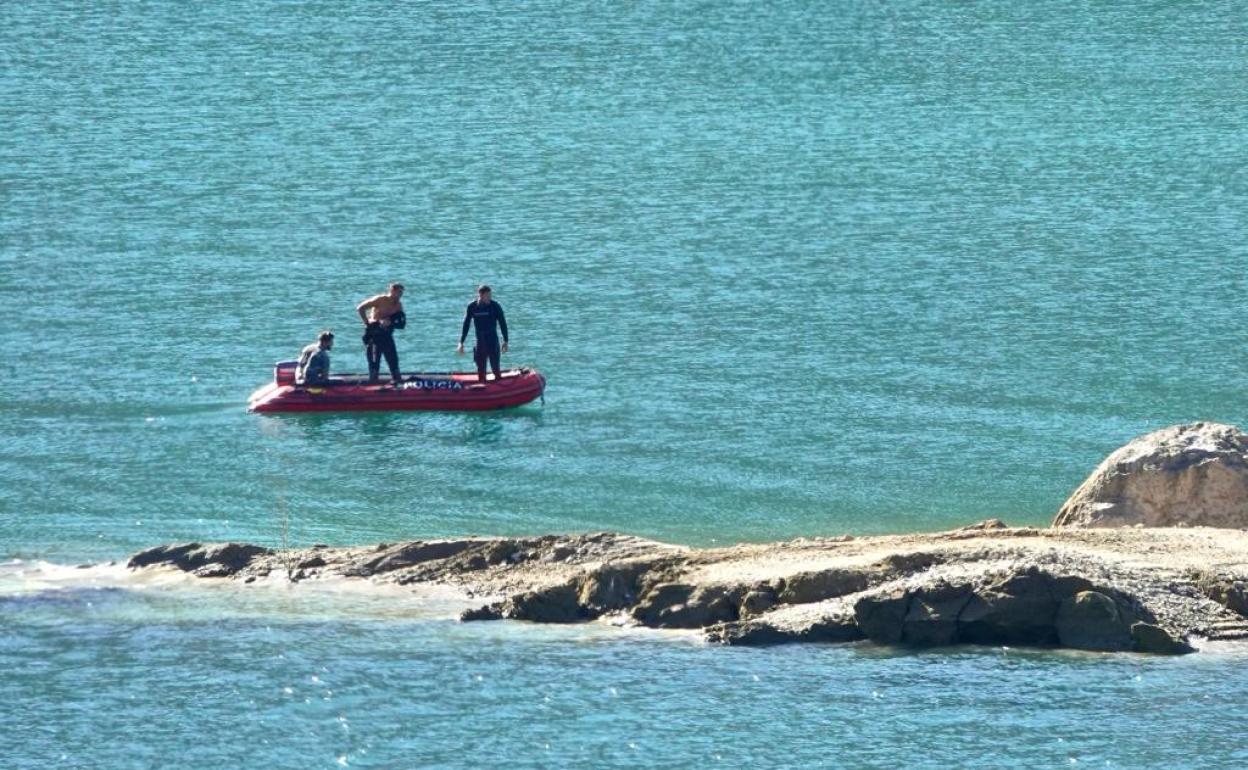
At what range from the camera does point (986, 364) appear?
36.8 meters

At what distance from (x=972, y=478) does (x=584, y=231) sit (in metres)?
16.4

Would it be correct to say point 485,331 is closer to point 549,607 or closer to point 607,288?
point 607,288

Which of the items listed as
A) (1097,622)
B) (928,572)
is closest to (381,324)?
(928,572)

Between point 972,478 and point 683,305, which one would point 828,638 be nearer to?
point 972,478

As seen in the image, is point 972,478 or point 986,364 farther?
point 986,364

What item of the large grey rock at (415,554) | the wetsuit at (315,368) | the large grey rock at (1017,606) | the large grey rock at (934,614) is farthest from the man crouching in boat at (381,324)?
the large grey rock at (1017,606)

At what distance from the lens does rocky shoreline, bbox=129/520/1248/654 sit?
2303cm

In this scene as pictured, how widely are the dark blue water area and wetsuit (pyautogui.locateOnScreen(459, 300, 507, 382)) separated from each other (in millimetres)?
11154

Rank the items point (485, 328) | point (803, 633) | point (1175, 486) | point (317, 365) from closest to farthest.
A: point (803, 633) → point (1175, 486) → point (317, 365) → point (485, 328)

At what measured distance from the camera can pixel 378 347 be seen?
35.6 m

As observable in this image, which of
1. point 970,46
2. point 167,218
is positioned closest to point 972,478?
point 167,218

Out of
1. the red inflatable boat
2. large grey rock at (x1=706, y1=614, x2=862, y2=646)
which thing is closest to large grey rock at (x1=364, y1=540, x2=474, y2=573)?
large grey rock at (x1=706, y1=614, x2=862, y2=646)

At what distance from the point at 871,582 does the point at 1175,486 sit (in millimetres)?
4246

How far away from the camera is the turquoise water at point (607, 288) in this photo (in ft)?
77.8
